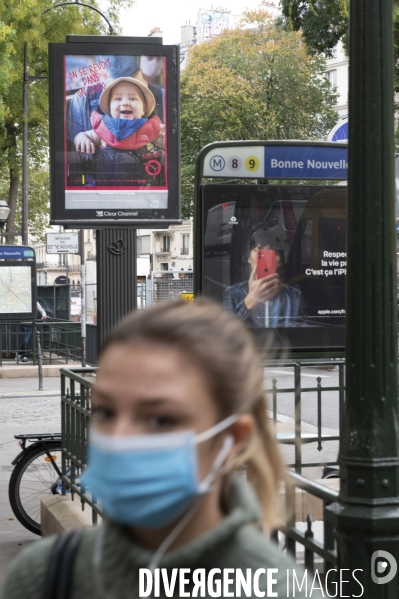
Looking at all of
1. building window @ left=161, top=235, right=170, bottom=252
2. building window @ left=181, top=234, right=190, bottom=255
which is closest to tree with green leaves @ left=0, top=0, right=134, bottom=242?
building window @ left=181, top=234, right=190, bottom=255

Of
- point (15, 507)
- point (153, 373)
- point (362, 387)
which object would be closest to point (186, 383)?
point (153, 373)

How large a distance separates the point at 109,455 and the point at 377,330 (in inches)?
81.4

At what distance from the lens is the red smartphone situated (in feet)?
22.5

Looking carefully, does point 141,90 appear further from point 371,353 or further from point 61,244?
point 61,244

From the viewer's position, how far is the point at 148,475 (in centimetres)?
129

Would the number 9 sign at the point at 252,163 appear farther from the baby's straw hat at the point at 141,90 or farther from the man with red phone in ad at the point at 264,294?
the baby's straw hat at the point at 141,90

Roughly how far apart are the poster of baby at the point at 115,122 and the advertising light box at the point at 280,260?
74cm

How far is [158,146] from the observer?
7078 mm

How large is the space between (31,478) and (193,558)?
5978mm

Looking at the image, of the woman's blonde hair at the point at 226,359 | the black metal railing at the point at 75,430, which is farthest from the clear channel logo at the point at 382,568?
the black metal railing at the point at 75,430

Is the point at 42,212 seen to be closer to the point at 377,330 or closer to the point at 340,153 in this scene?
the point at 340,153

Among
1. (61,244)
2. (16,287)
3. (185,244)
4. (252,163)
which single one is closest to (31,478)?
(252,163)

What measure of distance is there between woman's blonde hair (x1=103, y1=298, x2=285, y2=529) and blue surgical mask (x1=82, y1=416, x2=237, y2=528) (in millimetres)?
84

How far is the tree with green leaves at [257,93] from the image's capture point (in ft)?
159
